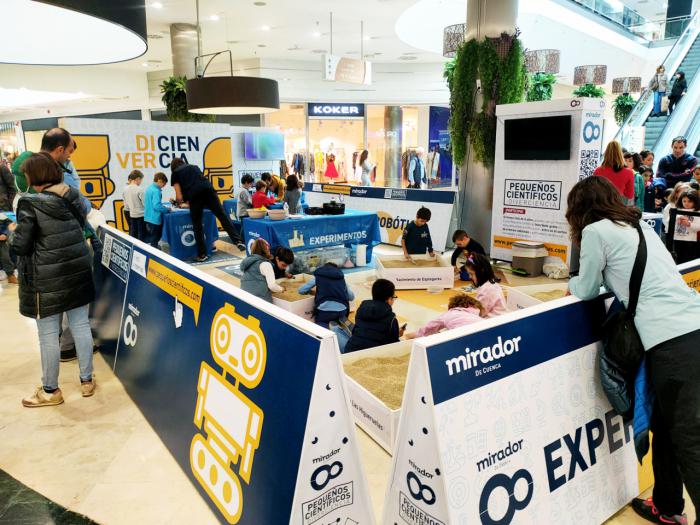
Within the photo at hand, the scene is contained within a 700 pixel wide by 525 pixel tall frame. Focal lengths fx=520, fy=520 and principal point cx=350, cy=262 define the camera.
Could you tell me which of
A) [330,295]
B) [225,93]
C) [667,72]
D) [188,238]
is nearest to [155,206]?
[188,238]

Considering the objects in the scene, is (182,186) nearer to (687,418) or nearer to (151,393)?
(151,393)

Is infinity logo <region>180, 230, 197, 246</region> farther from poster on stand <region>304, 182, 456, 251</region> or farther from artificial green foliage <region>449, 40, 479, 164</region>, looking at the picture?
artificial green foliage <region>449, 40, 479, 164</region>

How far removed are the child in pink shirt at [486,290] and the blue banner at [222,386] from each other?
96.8 inches

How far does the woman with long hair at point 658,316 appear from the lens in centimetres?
188

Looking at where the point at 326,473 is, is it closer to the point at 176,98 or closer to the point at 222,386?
the point at 222,386

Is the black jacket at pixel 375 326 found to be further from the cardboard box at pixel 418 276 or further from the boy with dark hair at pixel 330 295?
the cardboard box at pixel 418 276

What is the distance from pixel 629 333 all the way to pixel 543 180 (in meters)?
5.79

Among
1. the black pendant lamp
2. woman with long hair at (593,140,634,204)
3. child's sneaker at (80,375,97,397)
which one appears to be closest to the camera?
child's sneaker at (80,375,97,397)

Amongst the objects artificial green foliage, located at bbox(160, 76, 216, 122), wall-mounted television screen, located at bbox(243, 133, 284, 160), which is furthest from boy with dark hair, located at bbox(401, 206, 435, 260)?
wall-mounted television screen, located at bbox(243, 133, 284, 160)

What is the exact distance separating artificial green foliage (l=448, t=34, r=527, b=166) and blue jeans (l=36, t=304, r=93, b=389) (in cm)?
635

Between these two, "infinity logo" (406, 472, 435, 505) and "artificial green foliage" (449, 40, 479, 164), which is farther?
"artificial green foliage" (449, 40, 479, 164)

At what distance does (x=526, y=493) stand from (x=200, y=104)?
519 cm

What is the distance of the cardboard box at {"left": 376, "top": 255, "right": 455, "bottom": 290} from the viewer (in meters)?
6.32

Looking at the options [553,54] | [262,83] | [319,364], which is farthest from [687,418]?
[553,54]
